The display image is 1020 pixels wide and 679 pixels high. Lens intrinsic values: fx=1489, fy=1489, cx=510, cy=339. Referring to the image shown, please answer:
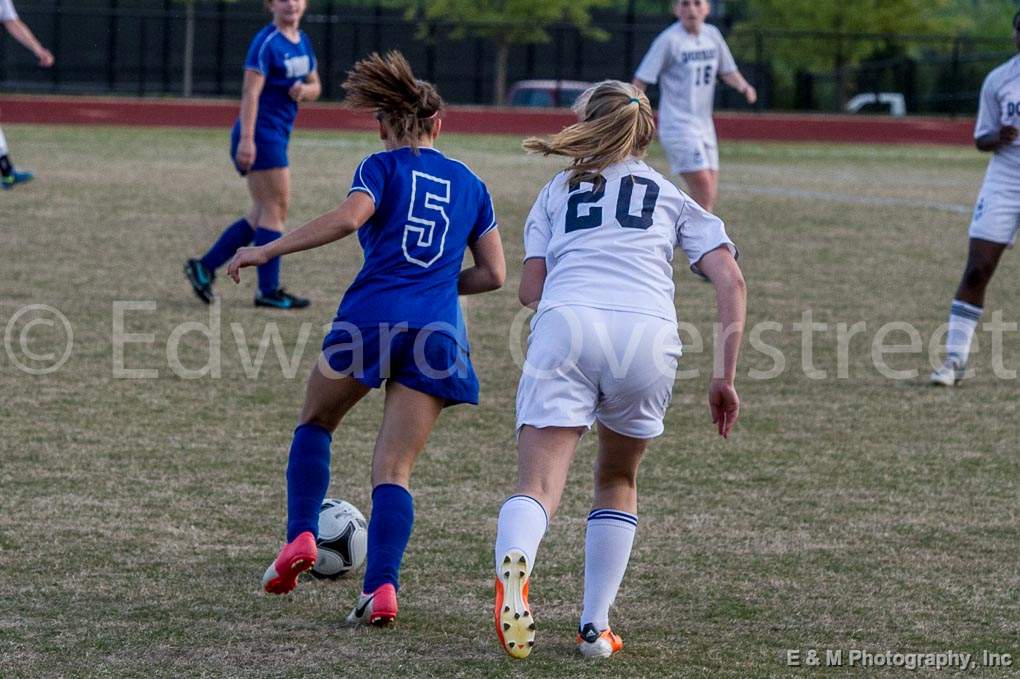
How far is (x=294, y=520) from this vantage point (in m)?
4.68

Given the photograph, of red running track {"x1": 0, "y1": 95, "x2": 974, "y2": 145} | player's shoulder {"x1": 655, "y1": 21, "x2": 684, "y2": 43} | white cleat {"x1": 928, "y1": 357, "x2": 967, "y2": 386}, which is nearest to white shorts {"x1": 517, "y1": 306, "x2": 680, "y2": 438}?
white cleat {"x1": 928, "y1": 357, "x2": 967, "y2": 386}

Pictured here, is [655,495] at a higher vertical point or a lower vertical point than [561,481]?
lower

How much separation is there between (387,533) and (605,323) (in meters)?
0.99

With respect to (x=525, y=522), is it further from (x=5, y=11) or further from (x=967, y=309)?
(x=5, y=11)

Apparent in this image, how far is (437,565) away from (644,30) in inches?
1538

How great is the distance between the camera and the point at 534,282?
441 cm

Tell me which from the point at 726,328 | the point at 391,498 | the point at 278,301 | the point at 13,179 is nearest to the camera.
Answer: the point at 726,328

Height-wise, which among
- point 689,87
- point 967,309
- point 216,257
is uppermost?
point 689,87

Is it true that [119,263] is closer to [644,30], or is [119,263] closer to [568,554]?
[568,554]

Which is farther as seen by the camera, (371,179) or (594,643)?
(371,179)

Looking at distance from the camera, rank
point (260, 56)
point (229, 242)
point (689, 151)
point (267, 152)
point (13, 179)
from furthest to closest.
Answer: point (13, 179) < point (689, 151) < point (229, 242) < point (267, 152) < point (260, 56)

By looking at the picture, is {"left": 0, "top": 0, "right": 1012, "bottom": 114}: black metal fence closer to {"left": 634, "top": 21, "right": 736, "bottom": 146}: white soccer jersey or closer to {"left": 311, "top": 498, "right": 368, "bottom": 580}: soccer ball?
{"left": 634, "top": 21, "right": 736, "bottom": 146}: white soccer jersey

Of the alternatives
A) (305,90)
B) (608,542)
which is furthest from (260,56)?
(608,542)

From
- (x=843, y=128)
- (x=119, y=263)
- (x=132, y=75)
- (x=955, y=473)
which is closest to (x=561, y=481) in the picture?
(x=955, y=473)
